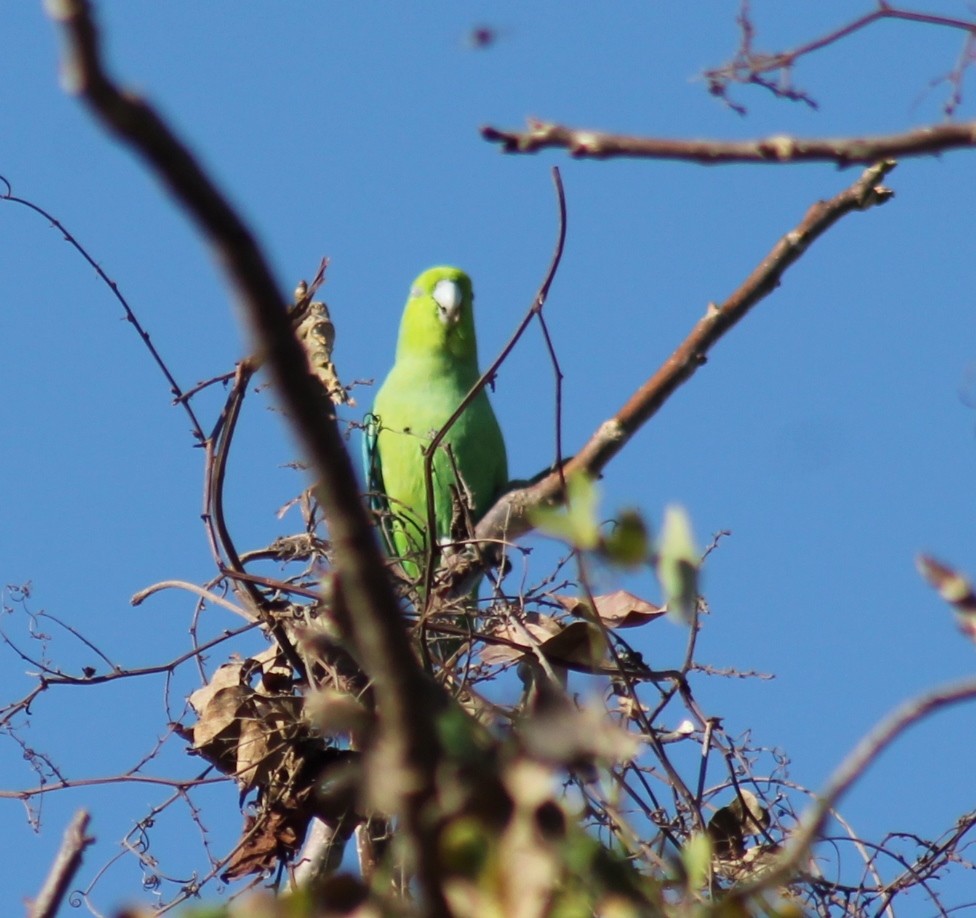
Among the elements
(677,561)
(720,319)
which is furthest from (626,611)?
(677,561)

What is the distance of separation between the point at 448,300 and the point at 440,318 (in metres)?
0.08

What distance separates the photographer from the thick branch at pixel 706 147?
95cm

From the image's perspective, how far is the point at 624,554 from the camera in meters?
1.06

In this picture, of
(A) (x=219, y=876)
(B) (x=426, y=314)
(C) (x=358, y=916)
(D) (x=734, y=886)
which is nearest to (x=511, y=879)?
(C) (x=358, y=916)

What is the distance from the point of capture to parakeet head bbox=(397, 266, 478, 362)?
227 inches

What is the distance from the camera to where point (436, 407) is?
555 centimetres

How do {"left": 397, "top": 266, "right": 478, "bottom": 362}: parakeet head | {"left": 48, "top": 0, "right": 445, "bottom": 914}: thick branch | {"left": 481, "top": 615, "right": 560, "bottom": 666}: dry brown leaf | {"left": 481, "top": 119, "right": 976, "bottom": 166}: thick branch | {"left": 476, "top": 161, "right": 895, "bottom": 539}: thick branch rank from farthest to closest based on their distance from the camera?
{"left": 397, "top": 266, "right": 478, "bottom": 362}: parakeet head, {"left": 481, "top": 615, "right": 560, "bottom": 666}: dry brown leaf, {"left": 476, "top": 161, "right": 895, "bottom": 539}: thick branch, {"left": 481, "top": 119, "right": 976, "bottom": 166}: thick branch, {"left": 48, "top": 0, "right": 445, "bottom": 914}: thick branch

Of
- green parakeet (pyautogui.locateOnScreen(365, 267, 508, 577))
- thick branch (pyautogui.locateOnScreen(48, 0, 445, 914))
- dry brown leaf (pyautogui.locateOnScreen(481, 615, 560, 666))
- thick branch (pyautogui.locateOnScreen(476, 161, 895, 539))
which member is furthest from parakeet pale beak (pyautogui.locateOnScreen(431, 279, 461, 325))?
thick branch (pyautogui.locateOnScreen(48, 0, 445, 914))

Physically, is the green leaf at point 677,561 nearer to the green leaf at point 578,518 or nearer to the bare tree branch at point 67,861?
the green leaf at point 578,518

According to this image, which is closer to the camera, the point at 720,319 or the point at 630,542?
the point at 630,542

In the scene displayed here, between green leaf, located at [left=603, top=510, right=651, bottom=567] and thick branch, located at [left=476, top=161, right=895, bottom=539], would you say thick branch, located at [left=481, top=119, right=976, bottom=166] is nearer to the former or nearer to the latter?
green leaf, located at [left=603, top=510, right=651, bottom=567]

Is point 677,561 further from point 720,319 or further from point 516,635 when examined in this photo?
point 516,635

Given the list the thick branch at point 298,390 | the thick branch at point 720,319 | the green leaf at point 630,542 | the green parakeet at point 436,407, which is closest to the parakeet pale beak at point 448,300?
the green parakeet at point 436,407

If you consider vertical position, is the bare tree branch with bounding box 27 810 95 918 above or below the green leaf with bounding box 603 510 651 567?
below
